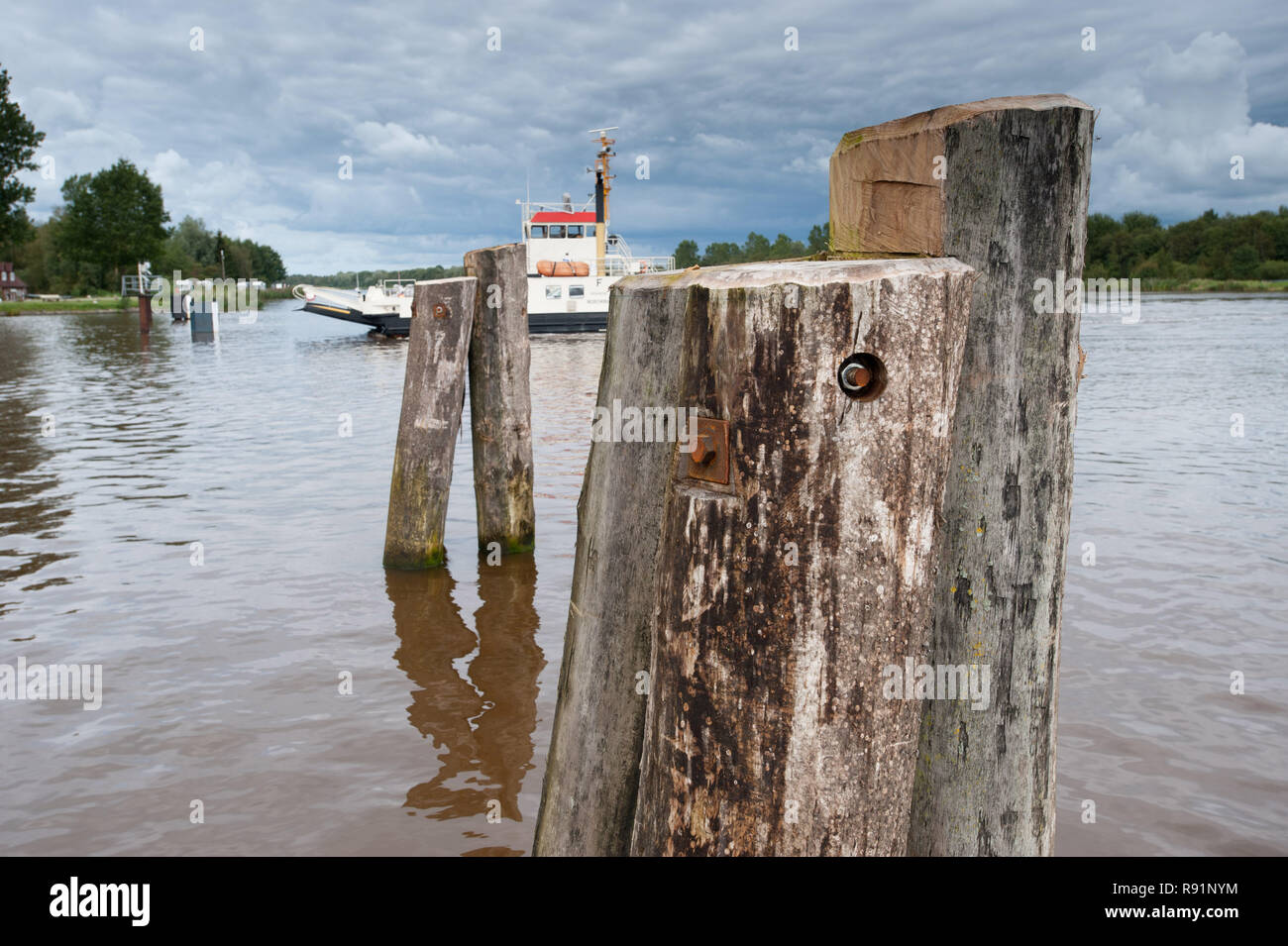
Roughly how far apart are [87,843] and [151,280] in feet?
160

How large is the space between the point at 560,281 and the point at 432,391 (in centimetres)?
3135

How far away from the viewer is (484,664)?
16.0ft

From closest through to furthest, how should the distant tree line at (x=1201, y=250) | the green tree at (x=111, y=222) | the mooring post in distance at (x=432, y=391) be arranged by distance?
the mooring post in distance at (x=432, y=391), the green tree at (x=111, y=222), the distant tree line at (x=1201, y=250)

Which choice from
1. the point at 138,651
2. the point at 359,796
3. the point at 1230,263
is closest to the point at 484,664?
the point at 359,796

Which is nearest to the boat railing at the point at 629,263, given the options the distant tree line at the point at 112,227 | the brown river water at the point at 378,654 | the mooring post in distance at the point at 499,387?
the brown river water at the point at 378,654

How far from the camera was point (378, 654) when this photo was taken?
5.02 metres

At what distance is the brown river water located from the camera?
3.41m

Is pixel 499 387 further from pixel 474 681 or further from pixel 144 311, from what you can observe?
pixel 144 311

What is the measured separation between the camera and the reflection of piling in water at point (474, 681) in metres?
3.64

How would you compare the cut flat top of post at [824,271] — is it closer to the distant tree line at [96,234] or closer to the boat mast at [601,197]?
the boat mast at [601,197]

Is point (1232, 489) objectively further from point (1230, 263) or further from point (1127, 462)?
point (1230, 263)

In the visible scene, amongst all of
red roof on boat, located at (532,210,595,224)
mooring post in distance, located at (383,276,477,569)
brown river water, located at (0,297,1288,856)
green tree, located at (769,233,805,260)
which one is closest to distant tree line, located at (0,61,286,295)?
→ red roof on boat, located at (532,210,595,224)

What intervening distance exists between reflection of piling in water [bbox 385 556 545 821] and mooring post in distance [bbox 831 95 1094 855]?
78.7 inches

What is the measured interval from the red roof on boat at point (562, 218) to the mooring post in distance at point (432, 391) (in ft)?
118
